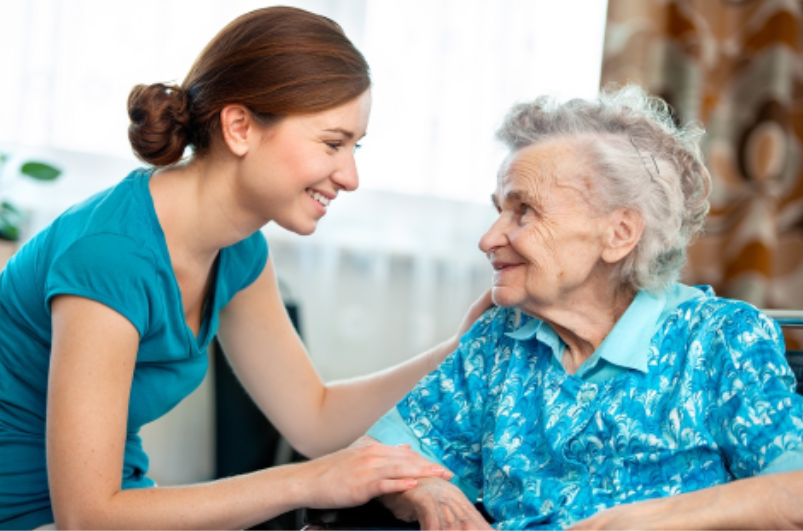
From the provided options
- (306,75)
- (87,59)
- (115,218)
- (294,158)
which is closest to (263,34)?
(306,75)

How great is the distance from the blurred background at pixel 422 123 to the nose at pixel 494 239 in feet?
4.58

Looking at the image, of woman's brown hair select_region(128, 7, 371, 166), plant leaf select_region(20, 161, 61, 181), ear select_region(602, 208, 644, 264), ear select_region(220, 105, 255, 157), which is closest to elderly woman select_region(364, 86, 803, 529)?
ear select_region(602, 208, 644, 264)

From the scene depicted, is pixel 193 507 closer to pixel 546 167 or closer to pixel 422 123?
pixel 546 167

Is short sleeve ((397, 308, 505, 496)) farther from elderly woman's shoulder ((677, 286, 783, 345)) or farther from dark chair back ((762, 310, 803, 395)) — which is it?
dark chair back ((762, 310, 803, 395))

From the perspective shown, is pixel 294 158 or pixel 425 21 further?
pixel 425 21

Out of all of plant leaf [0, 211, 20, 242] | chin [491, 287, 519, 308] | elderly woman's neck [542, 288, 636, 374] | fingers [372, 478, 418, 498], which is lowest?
fingers [372, 478, 418, 498]

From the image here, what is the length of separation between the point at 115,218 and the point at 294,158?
0.98 feet

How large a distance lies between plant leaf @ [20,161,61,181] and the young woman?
1039 mm

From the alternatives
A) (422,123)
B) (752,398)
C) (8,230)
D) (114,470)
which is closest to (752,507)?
(752,398)

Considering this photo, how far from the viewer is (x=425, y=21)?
2980 millimetres

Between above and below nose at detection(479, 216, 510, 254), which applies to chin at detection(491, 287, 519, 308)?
below

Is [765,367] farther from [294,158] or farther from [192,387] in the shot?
[192,387]

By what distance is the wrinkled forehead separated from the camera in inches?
56.4

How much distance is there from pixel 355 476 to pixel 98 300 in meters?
0.46
